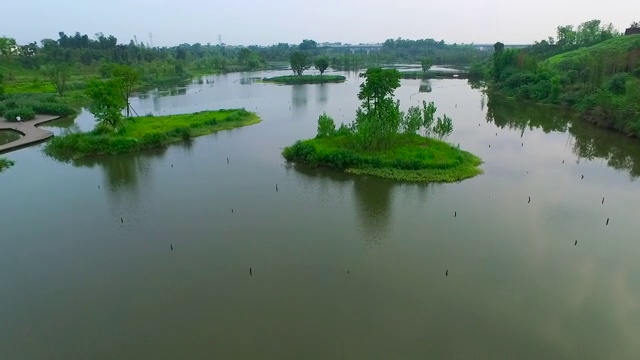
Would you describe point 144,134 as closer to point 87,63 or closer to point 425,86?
point 425,86

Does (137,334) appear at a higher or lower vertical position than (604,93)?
lower

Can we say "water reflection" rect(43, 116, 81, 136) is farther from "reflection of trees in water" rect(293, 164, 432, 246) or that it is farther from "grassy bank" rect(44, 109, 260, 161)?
"reflection of trees in water" rect(293, 164, 432, 246)

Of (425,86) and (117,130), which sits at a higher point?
(425,86)

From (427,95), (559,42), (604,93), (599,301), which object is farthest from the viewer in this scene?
(559,42)

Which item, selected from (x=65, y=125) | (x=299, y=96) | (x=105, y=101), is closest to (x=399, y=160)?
(x=105, y=101)

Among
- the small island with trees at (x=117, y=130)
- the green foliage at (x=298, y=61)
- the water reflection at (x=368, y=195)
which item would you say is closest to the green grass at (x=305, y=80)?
the green foliage at (x=298, y=61)

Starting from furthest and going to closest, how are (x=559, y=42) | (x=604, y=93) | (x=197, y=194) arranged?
(x=559, y=42), (x=604, y=93), (x=197, y=194)

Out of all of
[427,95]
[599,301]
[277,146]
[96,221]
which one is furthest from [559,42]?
[96,221]

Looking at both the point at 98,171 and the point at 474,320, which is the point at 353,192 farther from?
the point at 98,171
